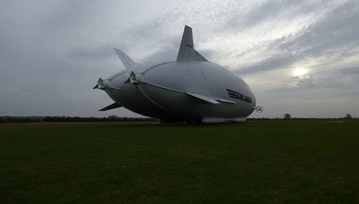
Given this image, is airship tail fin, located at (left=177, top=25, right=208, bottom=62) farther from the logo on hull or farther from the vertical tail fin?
the logo on hull

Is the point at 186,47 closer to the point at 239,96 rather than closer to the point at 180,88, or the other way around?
the point at 180,88

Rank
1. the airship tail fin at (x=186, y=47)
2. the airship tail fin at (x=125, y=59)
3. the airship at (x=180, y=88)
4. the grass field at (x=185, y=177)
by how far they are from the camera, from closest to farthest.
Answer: the grass field at (x=185, y=177)
the airship at (x=180, y=88)
the airship tail fin at (x=186, y=47)
the airship tail fin at (x=125, y=59)

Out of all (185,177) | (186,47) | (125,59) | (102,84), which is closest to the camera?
(185,177)

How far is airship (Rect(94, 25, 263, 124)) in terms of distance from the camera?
32281mm

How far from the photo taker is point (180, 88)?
3369 cm

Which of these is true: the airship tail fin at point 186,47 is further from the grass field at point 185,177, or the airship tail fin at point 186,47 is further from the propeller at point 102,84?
the grass field at point 185,177

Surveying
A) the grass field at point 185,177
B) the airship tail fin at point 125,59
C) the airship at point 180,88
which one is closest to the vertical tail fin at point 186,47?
the airship at point 180,88

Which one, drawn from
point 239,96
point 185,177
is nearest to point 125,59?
point 239,96

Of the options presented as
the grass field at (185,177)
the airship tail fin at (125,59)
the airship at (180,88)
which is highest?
the airship tail fin at (125,59)

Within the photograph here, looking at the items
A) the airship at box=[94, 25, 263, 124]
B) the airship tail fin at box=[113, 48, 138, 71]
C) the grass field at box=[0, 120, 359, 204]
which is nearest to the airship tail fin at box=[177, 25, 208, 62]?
the airship at box=[94, 25, 263, 124]

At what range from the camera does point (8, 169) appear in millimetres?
9102

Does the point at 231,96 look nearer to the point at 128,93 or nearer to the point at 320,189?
the point at 128,93

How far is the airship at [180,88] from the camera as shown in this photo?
32.3 meters

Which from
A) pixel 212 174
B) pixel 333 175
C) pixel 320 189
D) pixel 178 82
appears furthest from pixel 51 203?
pixel 178 82
